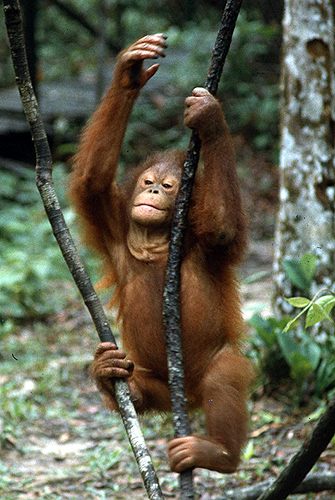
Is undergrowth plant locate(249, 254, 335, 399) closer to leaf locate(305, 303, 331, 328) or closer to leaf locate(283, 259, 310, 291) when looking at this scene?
leaf locate(283, 259, 310, 291)

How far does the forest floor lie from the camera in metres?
4.15

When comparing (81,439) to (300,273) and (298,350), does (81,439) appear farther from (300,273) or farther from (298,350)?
(300,273)

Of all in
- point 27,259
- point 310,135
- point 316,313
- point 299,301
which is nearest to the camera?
point 316,313

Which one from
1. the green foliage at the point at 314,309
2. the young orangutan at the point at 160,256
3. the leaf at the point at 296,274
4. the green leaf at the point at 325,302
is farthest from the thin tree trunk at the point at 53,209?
the leaf at the point at 296,274

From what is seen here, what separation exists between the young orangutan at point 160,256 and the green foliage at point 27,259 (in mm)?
3288

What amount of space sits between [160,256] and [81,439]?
72.1 inches

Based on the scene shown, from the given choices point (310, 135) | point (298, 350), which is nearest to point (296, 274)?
point (298, 350)

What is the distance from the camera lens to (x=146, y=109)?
12523 mm

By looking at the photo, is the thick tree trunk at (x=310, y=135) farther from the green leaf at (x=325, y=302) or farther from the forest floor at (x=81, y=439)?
the green leaf at (x=325, y=302)

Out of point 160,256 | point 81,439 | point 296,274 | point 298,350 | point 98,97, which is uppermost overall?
point 160,256

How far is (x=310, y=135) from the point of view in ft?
16.3

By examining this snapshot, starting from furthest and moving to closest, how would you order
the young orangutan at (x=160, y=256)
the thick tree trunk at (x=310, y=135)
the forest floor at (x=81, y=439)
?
the thick tree trunk at (x=310, y=135)
the forest floor at (x=81, y=439)
the young orangutan at (x=160, y=256)

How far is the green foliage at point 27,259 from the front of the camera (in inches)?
281

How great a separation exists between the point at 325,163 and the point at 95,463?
7.27ft
